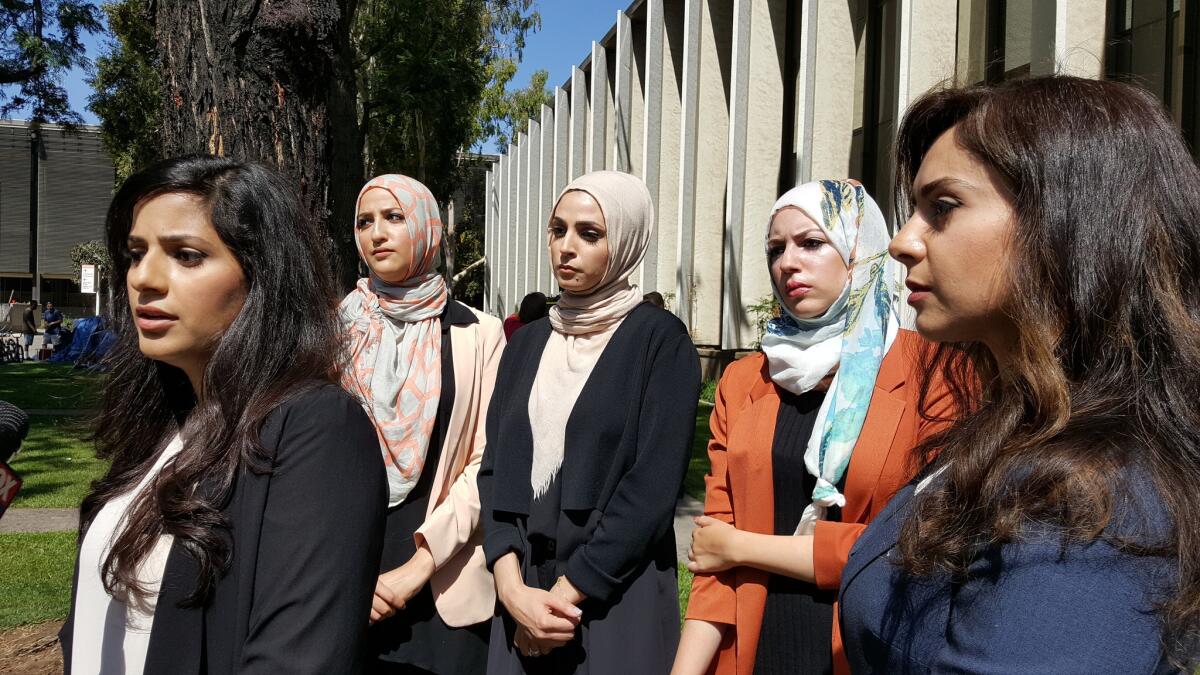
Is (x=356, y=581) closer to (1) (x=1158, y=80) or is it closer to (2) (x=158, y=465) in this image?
(2) (x=158, y=465)

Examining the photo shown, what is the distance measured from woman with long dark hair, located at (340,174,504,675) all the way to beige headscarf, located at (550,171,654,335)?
0.41m

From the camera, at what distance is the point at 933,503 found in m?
1.36

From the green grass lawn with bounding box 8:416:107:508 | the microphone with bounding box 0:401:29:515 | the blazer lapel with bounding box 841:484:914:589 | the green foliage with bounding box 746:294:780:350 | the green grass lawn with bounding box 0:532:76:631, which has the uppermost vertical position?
the green foliage with bounding box 746:294:780:350

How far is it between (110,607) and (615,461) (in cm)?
153

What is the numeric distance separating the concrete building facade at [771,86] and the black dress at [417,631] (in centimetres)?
A: 570

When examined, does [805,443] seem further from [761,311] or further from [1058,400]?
[761,311]

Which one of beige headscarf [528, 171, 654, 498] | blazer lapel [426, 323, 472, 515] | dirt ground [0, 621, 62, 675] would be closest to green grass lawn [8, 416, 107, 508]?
dirt ground [0, 621, 62, 675]

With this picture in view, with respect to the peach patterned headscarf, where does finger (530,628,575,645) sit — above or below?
below

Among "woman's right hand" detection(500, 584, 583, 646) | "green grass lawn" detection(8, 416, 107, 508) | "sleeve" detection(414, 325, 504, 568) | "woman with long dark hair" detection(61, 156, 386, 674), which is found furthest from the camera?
"green grass lawn" detection(8, 416, 107, 508)

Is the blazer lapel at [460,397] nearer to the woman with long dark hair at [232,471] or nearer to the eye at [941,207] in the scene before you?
the woman with long dark hair at [232,471]

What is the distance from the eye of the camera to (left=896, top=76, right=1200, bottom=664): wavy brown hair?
1178 mm

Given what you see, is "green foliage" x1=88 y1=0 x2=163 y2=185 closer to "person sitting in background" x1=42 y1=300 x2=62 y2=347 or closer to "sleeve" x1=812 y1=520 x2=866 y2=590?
"person sitting in background" x1=42 y1=300 x2=62 y2=347

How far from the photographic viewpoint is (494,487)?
123 inches

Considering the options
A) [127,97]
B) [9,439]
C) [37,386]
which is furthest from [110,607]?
[127,97]
